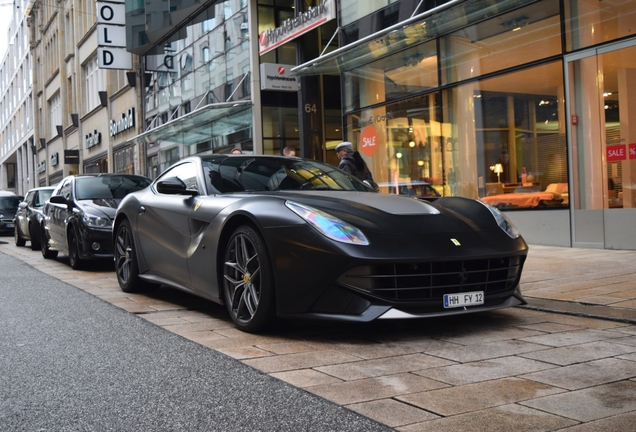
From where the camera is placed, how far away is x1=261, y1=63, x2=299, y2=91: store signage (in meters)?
21.0

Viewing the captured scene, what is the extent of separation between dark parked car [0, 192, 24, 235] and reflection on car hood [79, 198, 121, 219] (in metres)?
15.0

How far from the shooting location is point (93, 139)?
41281 millimetres

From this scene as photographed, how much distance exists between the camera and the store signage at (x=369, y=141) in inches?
619

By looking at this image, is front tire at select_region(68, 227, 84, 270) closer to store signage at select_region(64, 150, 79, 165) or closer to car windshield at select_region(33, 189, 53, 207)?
car windshield at select_region(33, 189, 53, 207)

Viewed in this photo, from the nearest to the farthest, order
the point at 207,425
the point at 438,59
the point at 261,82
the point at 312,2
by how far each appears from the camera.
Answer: the point at 207,425, the point at 438,59, the point at 312,2, the point at 261,82

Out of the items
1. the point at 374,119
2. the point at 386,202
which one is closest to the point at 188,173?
the point at 386,202

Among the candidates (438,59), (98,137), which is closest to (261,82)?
(438,59)

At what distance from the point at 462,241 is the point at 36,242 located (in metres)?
13.0

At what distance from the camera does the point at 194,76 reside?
Result: 26.2 metres

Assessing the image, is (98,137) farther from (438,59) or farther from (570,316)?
(570,316)

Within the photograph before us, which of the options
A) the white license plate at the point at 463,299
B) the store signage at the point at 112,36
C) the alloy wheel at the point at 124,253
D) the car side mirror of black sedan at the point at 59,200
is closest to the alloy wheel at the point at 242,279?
the white license plate at the point at 463,299

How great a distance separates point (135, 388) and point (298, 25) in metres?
15.6

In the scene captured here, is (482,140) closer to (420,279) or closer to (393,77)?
(393,77)

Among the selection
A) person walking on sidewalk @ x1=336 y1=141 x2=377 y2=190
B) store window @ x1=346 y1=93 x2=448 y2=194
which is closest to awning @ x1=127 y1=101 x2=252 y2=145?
store window @ x1=346 y1=93 x2=448 y2=194
